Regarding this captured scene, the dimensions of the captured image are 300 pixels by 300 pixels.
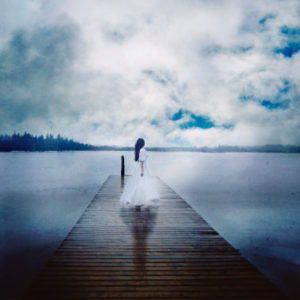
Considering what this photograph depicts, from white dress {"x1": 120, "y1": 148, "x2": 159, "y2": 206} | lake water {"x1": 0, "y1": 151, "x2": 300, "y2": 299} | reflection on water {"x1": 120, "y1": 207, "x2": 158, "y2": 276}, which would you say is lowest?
lake water {"x1": 0, "y1": 151, "x2": 300, "y2": 299}

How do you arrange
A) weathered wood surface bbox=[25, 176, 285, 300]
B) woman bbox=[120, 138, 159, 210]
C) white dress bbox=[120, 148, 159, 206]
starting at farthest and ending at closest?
white dress bbox=[120, 148, 159, 206], woman bbox=[120, 138, 159, 210], weathered wood surface bbox=[25, 176, 285, 300]

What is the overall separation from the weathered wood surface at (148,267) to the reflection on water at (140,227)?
0.05ft

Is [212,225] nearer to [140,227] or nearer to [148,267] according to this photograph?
[140,227]

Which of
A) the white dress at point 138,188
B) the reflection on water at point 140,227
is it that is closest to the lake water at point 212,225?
the reflection on water at point 140,227

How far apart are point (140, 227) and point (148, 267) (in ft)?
6.56

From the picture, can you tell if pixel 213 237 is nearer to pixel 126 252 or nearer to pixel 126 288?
pixel 126 252

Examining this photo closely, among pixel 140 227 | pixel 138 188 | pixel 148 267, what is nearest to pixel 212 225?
pixel 138 188

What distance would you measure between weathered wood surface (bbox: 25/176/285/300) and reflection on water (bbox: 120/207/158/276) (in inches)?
0.6

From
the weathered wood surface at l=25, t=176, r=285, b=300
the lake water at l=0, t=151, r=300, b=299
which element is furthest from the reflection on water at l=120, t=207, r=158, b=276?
the lake water at l=0, t=151, r=300, b=299

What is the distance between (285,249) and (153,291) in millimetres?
7208

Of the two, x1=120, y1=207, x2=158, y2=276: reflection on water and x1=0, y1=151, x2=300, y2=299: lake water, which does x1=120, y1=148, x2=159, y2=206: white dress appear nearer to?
x1=120, y1=207, x2=158, y2=276: reflection on water

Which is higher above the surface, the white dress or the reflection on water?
the white dress

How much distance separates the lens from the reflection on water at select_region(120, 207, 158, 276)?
3.66 meters

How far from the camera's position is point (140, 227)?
5449mm
